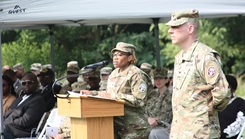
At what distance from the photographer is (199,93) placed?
18.2ft

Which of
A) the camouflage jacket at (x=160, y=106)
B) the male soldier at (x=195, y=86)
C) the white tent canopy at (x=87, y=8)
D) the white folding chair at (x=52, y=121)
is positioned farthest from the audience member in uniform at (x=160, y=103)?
the male soldier at (x=195, y=86)

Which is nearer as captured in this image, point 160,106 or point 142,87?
point 142,87

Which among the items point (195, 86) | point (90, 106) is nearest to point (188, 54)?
point (195, 86)

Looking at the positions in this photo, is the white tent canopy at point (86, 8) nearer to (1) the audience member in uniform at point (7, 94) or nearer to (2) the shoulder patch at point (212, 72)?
(2) the shoulder patch at point (212, 72)

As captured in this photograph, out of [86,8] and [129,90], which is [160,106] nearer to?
[86,8]

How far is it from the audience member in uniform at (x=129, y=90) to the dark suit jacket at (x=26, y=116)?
7.34 ft

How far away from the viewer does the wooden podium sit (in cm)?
633

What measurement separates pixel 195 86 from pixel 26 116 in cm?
396

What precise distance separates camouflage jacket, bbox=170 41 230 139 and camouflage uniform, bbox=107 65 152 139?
118cm

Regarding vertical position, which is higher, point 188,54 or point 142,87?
point 188,54

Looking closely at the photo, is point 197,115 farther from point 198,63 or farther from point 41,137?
point 41,137

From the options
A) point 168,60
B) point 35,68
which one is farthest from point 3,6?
point 168,60

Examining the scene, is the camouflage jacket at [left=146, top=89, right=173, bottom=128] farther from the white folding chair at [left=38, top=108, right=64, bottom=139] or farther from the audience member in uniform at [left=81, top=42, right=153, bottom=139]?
the audience member in uniform at [left=81, top=42, right=153, bottom=139]

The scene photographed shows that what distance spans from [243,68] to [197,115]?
20.9 m
